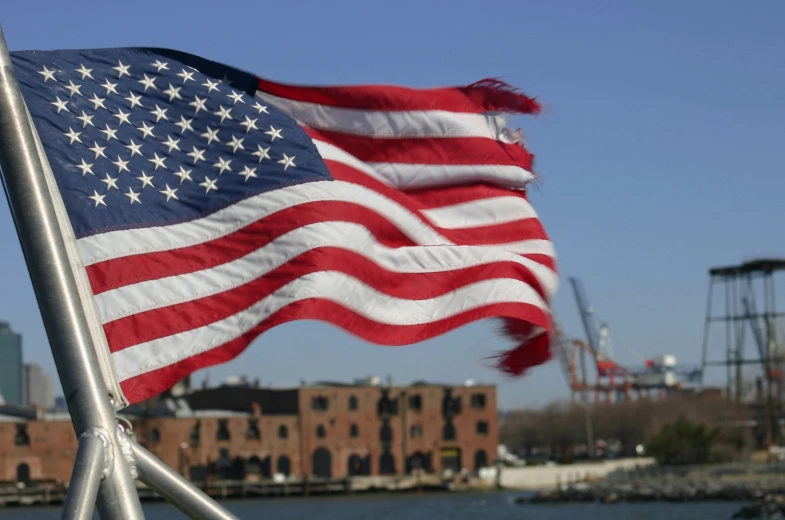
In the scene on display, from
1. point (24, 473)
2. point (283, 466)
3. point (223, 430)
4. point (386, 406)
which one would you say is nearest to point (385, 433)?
point (386, 406)

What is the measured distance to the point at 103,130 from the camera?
6922mm

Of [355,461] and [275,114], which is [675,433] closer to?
[355,461]

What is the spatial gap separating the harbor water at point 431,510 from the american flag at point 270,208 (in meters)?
61.4

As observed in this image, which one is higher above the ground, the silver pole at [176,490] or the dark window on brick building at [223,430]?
the dark window on brick building at [223,430]

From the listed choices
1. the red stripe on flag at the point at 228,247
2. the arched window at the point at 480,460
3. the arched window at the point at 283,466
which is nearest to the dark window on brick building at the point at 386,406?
the arched window at the point at 283,466

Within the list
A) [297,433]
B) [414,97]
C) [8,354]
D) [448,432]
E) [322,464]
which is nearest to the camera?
[414,97]

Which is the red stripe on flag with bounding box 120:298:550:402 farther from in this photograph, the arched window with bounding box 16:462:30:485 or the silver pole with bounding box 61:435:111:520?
the arched window with bounding box 16:462:30:485

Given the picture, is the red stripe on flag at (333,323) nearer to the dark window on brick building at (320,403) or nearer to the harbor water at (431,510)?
the harbor water at (431,510)

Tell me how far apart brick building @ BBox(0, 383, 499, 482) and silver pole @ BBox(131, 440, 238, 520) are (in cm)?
8297

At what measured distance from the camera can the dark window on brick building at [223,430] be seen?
90625mm

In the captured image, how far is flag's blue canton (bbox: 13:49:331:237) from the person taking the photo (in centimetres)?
670

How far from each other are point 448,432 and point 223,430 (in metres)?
17.4

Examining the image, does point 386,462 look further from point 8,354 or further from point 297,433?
point 8,354

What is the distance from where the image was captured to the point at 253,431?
91.9 m
